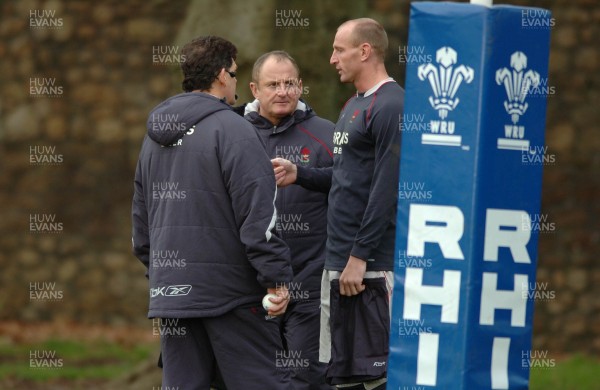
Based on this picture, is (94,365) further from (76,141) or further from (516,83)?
(516,83)

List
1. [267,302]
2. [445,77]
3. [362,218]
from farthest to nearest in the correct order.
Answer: [362,218] < [267,302] < [445,77]

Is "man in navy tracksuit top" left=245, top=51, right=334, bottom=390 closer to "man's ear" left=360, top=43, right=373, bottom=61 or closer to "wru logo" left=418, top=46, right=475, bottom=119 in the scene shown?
"man's ear" left=360, top=43, right=373, bottom=61

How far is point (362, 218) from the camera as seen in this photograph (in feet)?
20.9

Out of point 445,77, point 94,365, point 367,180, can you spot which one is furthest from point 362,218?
point 94,365

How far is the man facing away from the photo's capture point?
6.23 meters

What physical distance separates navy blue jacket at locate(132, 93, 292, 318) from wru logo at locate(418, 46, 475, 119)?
2.82 ft

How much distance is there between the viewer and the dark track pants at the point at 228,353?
19.3 feet

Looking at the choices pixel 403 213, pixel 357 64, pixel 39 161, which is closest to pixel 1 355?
pixel 39 161

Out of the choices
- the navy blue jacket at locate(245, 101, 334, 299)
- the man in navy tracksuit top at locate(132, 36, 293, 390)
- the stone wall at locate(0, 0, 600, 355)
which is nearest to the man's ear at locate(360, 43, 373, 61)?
the navy blue jacket at locate(245, 101, 334, 299)

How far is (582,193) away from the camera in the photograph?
10617 mm

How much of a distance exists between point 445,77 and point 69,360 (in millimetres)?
6012

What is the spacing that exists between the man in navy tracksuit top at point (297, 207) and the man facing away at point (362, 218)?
1.19 ft

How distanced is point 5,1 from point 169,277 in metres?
5.98

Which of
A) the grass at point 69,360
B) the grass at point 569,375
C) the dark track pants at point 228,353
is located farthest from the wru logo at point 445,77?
the grass at point 69,360
